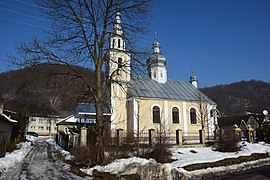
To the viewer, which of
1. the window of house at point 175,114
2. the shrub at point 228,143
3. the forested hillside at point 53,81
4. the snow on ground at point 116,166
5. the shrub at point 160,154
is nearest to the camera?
the snow on ground at point 116,166

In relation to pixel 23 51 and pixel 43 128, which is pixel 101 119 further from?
pixel 43 128

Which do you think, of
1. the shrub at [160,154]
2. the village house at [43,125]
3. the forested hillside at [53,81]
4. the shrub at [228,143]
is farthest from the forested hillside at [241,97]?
the forested hillside at [53,81]

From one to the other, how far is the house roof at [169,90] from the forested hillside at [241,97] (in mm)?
29001

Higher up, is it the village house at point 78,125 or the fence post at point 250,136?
the village house at point 78,125

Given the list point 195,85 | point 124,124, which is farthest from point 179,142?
point 195,85

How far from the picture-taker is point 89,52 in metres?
11.6

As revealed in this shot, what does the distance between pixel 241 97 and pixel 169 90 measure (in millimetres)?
44674

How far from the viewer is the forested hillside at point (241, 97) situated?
200 feet

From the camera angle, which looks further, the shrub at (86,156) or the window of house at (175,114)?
the window of house at (175,114)

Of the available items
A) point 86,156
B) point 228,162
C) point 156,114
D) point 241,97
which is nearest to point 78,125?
point 156,114

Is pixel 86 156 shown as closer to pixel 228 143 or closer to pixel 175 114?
pixel 228 143

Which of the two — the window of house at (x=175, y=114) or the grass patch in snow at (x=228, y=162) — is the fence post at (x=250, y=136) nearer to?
the window of house at (x=175, y=114)

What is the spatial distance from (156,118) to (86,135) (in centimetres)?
1168

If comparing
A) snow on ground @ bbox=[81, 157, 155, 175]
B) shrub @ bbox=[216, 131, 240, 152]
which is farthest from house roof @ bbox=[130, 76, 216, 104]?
snow on ground @ bbox=[81, 157, 155, 175]
